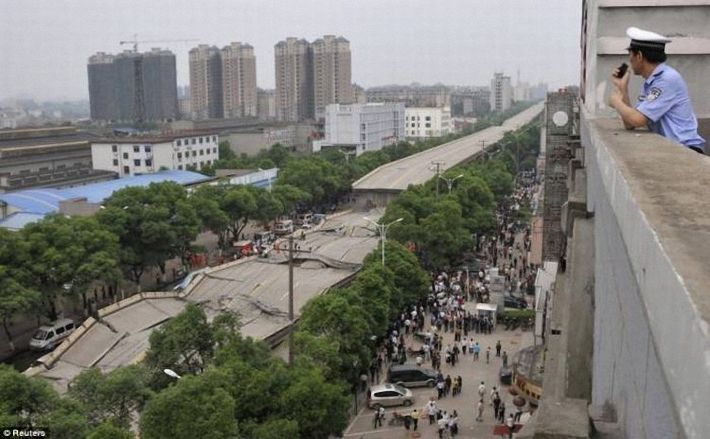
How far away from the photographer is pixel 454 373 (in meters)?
17.7

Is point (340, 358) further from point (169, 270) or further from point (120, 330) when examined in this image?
point (169, 270)

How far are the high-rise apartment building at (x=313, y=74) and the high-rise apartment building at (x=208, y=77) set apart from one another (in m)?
9.96

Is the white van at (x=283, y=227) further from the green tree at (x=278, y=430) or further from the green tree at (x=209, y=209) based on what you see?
the green tree at (x=278, y=430)

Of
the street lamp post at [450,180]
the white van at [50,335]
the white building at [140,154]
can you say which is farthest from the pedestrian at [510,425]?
the white building at [140,154]

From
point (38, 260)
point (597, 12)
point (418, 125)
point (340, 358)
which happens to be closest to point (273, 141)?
point (418, 125)

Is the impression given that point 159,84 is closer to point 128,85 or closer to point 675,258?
point 128,85

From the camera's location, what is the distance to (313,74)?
105812 millimetres

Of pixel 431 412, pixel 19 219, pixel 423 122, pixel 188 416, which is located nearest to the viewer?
pixel 188 416

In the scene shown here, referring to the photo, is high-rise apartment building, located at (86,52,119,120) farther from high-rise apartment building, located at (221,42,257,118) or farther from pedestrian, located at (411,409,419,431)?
pedestrian, located at (411,409,419,431)

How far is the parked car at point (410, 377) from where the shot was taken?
54.9 ft

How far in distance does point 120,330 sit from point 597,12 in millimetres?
15605

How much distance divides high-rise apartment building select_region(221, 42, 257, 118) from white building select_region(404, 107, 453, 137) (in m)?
29.6

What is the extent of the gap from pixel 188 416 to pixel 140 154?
4154 cm

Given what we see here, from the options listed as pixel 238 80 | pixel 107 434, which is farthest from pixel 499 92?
pixel 107 434
